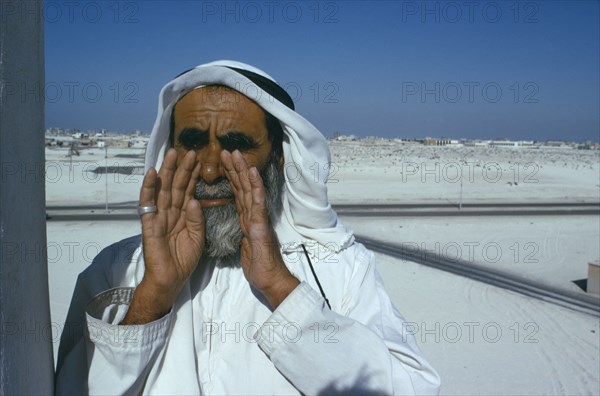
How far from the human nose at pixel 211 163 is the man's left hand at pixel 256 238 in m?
0.05

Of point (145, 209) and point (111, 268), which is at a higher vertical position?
point (145, 209)

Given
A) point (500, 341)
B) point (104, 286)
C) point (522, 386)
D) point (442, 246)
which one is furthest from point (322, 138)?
point (442, 246)

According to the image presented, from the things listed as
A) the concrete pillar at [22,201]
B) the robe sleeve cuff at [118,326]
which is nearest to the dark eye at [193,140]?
the robe sleeve cuff at [118,326]

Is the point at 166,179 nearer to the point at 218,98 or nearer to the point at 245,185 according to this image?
the point at 245,185

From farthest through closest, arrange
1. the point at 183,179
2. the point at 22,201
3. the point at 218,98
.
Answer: the point at 218,98 → the point at 183,179 → the point at 22,201

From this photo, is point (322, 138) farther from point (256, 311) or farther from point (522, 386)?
point (522, 386)

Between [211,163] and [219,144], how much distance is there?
Answer: 0.34 ft

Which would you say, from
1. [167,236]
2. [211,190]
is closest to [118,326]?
[167,236]

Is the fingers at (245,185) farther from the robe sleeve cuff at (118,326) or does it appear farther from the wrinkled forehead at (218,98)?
the robe sleeve cuff at (118,326)

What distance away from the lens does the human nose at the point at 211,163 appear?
1.87 m

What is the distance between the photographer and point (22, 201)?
107 cm

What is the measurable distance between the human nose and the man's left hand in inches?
2.0

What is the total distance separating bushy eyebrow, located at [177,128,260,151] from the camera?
1950 millimetres

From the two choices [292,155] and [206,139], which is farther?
[292,155]
